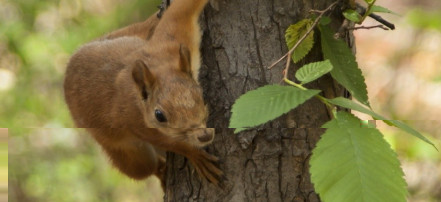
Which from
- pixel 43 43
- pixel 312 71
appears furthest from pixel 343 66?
pixel 43 43

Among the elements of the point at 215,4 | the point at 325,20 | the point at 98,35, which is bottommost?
the point at 325,20

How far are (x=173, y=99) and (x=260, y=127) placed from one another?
200 millimetres

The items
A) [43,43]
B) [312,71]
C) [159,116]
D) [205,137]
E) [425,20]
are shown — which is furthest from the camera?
[43,43]

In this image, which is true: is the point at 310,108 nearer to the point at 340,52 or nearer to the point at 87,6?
the point at 340,52

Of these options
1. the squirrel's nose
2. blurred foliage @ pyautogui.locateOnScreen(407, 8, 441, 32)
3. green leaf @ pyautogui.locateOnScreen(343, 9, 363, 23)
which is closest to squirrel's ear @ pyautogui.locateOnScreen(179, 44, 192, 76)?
the squirrel's nose

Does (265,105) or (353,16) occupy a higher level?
(353,16)

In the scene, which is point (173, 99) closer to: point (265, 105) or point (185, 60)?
point (185, 60)

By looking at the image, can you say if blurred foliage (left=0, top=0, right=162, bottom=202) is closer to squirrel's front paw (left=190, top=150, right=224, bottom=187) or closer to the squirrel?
the squirrel

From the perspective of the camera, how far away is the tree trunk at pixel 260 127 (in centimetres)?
117

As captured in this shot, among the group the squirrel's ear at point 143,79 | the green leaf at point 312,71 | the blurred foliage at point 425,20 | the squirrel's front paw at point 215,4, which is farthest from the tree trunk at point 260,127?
the blurred foliage at point 425,20

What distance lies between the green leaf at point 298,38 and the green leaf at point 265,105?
319mm

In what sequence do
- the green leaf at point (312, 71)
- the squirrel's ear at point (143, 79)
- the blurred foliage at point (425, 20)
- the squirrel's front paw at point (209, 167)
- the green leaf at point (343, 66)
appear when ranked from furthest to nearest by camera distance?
the blurred foliage at point (425, 20)
the squirrel's ear at point (143, 79)
the squirrel's front paw at point (209, 167)
the green leaf at point (343, 66)
the green leaf at point (312, 71)

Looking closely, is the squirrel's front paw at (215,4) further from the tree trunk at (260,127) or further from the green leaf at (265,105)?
the green leaf at (265,105)

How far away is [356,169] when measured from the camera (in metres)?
0.76
